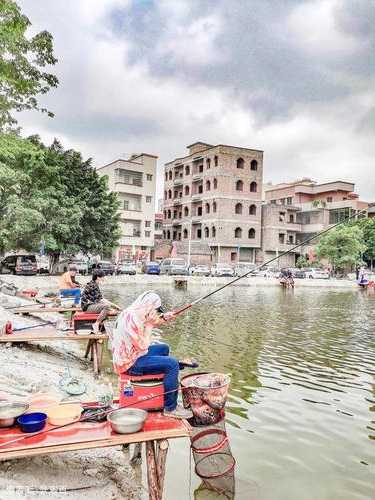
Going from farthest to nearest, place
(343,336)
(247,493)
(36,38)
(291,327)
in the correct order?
(291,327) → (343,336) → (36,38) → (247,493)

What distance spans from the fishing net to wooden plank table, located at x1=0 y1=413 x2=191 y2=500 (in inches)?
18.3

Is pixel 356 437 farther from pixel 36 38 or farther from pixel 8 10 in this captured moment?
pixel 36 38

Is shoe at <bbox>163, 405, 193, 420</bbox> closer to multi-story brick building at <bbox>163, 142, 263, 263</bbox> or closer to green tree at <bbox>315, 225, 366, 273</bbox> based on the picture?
green tree at <bbox>315, 225, 366, 273</bbox>

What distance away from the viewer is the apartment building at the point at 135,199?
6944 centimetres

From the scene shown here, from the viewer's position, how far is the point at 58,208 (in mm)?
36125

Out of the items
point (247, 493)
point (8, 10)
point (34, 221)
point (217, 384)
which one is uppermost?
point (8, 10)

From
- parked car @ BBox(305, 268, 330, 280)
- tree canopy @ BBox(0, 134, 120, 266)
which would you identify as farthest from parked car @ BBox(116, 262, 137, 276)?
parked car @ BBox(305, 268, 330, 280)

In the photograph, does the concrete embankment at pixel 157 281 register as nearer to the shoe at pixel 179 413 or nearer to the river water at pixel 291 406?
the river water at pixel 291 406

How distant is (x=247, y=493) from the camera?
5273 millimetres

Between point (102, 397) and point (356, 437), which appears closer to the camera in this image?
point (102, 397)

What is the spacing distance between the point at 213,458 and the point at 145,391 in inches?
43.7

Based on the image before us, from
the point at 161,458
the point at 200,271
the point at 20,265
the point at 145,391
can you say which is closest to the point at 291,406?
the point at 145,391

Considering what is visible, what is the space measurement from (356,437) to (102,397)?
13.9 ft

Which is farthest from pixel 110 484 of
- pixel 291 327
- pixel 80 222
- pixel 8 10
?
pixel 80 222
